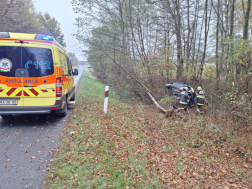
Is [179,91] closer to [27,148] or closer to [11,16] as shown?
[27,148]

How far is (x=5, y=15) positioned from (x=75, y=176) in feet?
55.3

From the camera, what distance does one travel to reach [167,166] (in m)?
4.57

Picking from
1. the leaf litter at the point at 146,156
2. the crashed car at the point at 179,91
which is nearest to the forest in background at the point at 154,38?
the crashed car at the point at 179,91

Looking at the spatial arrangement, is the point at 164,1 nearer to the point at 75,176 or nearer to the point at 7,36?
the point at 7,36

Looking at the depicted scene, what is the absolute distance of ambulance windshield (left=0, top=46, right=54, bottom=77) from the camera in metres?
5.06

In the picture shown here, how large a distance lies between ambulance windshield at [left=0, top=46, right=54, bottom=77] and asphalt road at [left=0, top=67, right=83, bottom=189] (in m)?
1.60

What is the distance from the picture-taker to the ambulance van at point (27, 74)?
16.6 ft

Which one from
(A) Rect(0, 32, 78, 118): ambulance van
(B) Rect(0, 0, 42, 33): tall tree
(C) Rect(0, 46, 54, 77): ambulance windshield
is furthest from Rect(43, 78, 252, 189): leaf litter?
(B) Rect(0, 0, 42, 33): tall tree

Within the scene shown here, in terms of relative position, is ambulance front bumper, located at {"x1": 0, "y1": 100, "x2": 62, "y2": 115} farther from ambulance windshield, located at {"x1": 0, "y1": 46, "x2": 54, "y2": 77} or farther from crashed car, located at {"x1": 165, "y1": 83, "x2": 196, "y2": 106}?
crashed car, located at {"x1": 165, "y1": 83, "x2": 196, "y2": 106}

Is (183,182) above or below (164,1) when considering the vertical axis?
below

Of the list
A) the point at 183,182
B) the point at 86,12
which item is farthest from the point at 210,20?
the point at 183,182

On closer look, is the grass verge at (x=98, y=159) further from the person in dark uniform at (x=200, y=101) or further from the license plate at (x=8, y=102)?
the person in dark uniform at (x=200, y=101)

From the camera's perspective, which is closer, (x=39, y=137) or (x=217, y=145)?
(x=39, y=137)

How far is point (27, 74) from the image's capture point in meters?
5.19
